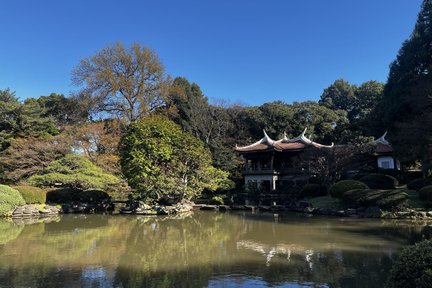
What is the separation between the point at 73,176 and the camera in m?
21.1

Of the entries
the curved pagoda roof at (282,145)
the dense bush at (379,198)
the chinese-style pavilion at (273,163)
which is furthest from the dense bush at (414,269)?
the curved pagoda roof at (282,145)

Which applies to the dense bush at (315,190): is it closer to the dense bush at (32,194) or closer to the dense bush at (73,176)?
the dense bush at (73,176)

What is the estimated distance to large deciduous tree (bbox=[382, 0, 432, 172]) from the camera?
1786 cm

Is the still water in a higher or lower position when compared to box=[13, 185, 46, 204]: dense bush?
lower

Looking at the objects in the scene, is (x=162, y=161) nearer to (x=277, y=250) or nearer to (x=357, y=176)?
(x=357, y=176)

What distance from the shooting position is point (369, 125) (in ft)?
98.2

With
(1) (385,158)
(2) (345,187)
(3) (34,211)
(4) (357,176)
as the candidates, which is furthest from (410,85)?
(3) (34,211)

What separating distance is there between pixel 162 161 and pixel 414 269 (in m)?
17.5

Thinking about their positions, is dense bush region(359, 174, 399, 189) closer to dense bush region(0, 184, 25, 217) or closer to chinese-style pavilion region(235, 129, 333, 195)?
chinese-style pavilion region(235, 129, 333, 195)

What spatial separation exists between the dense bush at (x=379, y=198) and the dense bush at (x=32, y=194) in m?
16.3

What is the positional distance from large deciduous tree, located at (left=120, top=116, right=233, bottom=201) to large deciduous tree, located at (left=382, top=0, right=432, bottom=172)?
416 inches

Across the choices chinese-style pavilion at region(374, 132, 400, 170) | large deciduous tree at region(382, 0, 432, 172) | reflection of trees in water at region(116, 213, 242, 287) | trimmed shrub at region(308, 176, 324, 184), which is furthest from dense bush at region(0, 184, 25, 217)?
chinese-style pavilion at region(374, 132, 400, 170)

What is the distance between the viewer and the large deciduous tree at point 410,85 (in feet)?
58.6

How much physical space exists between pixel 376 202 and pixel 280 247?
26.8 ft
